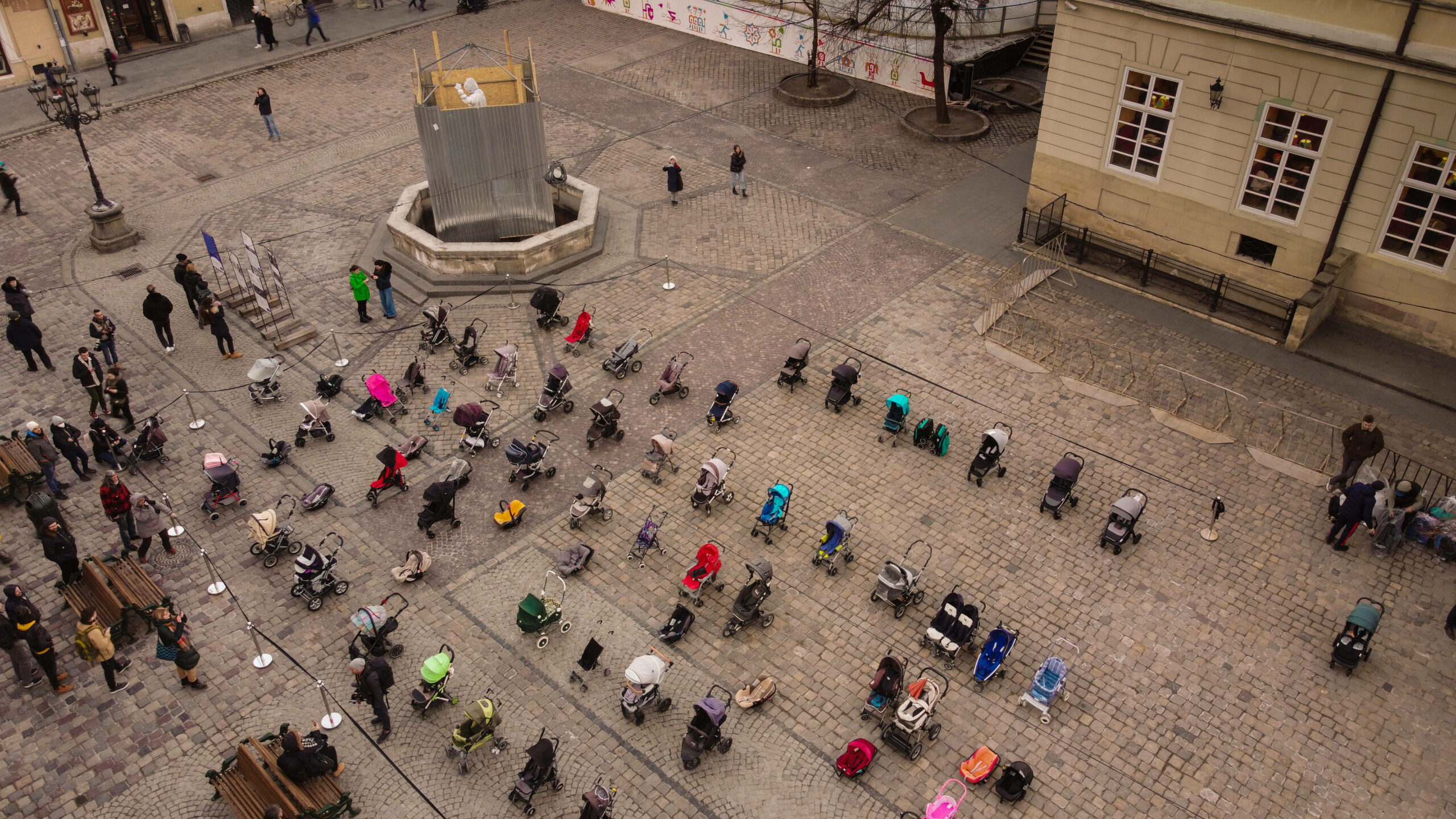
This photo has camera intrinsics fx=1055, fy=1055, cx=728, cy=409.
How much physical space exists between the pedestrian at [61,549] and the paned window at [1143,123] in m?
21.8

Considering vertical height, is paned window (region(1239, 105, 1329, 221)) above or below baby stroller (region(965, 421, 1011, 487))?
above

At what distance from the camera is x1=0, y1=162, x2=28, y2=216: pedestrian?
27.3 meters

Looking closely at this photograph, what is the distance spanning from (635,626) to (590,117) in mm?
20885

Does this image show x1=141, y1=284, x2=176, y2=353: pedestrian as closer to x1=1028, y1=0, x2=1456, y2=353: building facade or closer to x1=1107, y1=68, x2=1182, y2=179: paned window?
x1=1028, y1=0, x2=1456, y2=353: building facade

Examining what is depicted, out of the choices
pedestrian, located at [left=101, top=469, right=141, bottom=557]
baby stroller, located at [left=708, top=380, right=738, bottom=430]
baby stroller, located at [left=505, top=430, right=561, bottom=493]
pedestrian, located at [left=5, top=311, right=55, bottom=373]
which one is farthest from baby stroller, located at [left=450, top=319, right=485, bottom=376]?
pedestrian, located at [left=5, top=311, right=55, bottom=373]

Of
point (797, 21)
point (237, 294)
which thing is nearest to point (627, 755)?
point (237, 294)

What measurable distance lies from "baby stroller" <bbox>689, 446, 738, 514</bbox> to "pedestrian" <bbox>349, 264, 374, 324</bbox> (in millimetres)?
9064

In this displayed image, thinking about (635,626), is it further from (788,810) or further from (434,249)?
(434,249)

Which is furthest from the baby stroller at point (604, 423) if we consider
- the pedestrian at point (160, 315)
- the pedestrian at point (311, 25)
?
the pedestrian at point (311, 25)

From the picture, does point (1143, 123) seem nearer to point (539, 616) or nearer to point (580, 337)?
point (580, 337)

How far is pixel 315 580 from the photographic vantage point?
1631 centimetres

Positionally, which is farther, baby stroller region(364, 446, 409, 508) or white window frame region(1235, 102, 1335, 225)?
white window frame region(1235, 102, 1335, 225)

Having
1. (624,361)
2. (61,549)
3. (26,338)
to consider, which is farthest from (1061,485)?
(26,338)

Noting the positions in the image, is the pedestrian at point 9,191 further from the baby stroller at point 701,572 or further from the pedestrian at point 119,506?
the baby stroller at point 701,572
